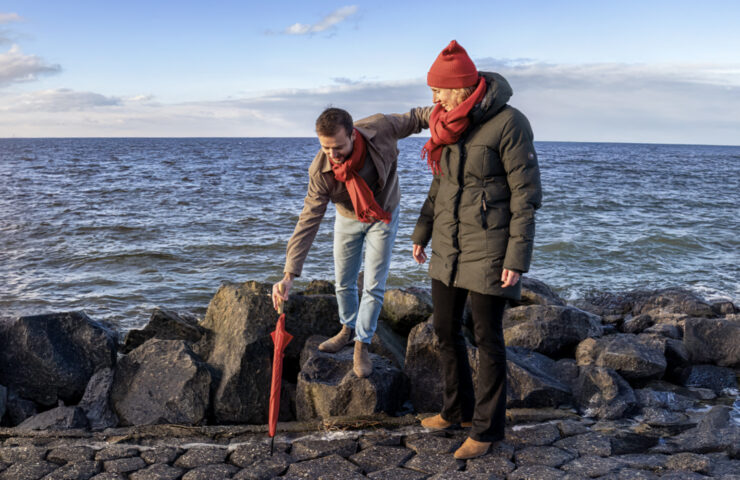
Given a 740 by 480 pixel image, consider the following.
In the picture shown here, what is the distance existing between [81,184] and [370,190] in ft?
86.0

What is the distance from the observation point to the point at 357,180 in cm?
380

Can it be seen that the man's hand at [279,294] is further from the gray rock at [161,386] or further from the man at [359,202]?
the gray rock at [161,386]

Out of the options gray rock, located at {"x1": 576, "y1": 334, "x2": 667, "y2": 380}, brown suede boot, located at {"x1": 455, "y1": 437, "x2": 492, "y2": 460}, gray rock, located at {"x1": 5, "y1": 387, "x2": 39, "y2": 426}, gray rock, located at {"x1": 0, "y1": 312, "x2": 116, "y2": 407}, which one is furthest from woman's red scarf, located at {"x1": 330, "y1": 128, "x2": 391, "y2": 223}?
gray rock, located at {"x1": 5, "y1": 387, "x2": 39, "y2": 426}

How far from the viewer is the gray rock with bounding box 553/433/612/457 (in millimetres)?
3674

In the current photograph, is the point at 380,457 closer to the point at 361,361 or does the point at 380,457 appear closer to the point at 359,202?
the point at 361,361

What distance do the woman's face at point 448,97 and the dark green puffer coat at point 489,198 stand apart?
0.12 meters

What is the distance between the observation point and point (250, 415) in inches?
179

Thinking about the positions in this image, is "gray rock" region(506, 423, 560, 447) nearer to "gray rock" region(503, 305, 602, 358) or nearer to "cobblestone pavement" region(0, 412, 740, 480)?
"cobblestone pavement" region(0, 412, 740, 480)

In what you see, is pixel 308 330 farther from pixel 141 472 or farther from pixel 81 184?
pixel 81 184

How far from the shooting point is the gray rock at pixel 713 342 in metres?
5.68

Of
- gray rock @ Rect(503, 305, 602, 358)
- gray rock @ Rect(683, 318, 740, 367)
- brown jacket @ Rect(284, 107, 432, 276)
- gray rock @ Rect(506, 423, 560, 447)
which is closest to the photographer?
gray rock @ Rect(506, 423, 560, 447)

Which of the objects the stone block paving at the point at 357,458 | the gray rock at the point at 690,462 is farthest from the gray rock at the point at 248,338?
the gray rock at the point at 690,462

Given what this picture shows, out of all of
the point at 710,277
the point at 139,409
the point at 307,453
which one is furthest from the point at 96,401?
the point at 710,277

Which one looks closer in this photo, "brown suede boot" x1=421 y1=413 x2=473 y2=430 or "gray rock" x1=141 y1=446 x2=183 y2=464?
"gray rock" x1=141 y1=446 x2=183 y2=464
